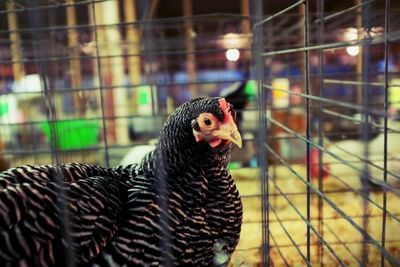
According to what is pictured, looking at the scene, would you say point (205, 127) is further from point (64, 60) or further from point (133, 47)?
point (133, 47)

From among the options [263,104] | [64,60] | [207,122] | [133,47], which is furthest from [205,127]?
[133,47]

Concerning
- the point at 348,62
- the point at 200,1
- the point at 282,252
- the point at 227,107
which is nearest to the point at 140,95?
the point at 200,1

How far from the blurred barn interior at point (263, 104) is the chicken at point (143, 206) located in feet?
0.33

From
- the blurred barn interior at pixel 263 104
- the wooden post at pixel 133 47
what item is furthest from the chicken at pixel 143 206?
the wooden post at pixel 133 47

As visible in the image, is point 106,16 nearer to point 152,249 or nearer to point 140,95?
point 140,95

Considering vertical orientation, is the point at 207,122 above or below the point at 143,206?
above

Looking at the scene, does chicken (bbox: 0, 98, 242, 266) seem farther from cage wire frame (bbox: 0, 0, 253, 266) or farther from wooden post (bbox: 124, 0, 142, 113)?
wooden post (bbox: 124, 0, 142, 113)

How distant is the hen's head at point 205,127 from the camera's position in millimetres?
968

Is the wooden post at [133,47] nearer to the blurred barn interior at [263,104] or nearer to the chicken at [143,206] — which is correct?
the blurred barn interior at [263,104]

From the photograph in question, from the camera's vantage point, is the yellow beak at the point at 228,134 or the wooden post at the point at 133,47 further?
the wooden post at the point at 133,47

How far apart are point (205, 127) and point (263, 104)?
0.20 metres

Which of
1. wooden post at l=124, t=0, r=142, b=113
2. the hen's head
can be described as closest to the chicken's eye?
the hen's head

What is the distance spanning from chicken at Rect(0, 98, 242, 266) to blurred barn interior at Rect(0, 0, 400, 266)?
0.10 metres

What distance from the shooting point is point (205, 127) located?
97 centimetres
